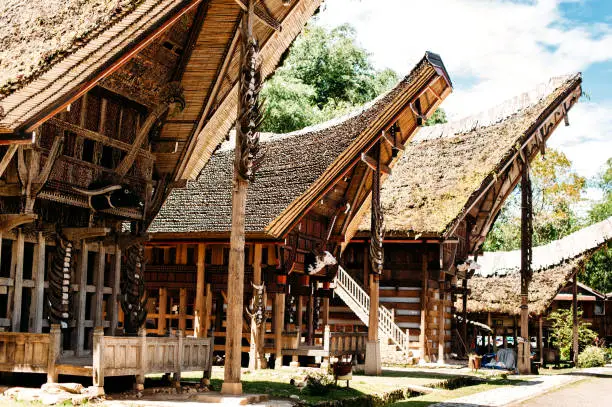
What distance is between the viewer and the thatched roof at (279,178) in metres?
24.3

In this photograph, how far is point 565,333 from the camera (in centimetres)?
3884

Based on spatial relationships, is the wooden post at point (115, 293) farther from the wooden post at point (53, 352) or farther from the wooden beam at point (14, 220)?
the wooden post at point (53, 352)

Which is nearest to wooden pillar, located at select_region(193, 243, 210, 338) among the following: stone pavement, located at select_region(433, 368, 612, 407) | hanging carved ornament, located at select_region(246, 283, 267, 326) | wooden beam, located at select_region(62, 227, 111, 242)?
hanging carved ornament, located at select_region(246, 283, 267, 326)

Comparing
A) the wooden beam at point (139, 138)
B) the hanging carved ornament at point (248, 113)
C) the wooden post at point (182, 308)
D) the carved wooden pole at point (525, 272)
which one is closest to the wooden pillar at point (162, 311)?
the wooden post at point (182, 308)

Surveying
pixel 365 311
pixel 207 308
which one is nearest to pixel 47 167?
pixel 207 308

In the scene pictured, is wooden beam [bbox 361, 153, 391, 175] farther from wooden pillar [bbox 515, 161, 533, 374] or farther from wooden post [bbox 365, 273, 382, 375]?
wooden pillar [bbox 515, 161, 533, 374]

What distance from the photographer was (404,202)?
107ft

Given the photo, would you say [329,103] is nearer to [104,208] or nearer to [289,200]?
[289,200]

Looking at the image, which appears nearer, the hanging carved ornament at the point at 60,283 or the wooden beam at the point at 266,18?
the hanging carved ornament at the point at 60,283

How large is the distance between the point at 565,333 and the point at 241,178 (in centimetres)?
2757

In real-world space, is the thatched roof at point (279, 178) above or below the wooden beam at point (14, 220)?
above

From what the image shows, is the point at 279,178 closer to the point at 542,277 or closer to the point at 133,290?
the point at 133,290

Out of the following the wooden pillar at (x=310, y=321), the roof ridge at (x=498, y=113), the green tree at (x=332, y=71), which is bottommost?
the wooden pillar at (x=310, y=321)

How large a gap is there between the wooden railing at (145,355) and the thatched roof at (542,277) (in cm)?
2124
